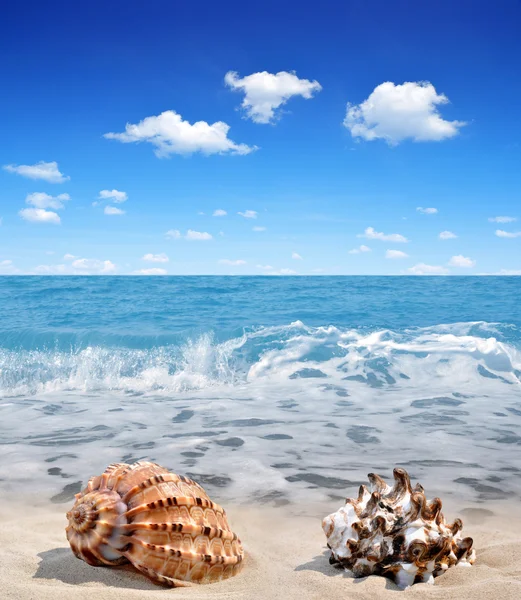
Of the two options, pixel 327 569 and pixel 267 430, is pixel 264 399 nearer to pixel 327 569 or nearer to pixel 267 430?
pixel 267 430

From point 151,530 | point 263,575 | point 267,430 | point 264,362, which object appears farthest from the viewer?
point 264,362

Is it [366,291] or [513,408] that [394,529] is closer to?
[513,408]

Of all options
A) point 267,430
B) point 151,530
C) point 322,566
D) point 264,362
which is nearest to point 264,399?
point 267,430

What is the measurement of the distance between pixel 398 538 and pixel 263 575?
725 millimetres

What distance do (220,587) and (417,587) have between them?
0.90 m

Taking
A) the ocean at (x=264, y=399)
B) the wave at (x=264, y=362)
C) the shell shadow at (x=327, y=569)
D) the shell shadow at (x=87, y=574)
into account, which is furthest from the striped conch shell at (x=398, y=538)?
the wave at (x=264, y=362)

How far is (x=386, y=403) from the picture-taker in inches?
324

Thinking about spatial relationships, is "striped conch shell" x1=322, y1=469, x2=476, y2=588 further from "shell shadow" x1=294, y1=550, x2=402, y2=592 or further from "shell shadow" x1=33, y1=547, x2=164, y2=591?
"shell shadow" x1=33, y1=547, x2=164, y2=591

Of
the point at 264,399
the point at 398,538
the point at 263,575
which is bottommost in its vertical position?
the point at 264,399

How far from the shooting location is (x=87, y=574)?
2.45 m

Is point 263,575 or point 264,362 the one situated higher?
point 263,575

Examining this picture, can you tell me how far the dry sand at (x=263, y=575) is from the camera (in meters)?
2.31

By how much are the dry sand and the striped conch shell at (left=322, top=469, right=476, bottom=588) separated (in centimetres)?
6

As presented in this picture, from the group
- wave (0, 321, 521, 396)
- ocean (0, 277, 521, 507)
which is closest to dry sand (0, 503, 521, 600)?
ocean (0, 277, 521, 507)
